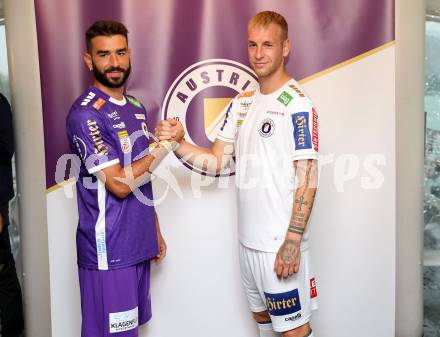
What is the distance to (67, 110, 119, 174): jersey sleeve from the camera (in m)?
1.57

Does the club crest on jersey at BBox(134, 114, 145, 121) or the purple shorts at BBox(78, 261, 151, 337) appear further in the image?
the club crest on jersey at BBox(134, 114, 145, 121)

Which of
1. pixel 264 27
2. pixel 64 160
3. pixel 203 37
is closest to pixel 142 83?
pixel 203 37

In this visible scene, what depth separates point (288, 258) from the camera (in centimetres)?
158

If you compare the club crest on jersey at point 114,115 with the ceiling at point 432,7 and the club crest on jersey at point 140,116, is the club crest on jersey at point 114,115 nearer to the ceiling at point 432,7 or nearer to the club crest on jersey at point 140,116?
the club crest on jersey at point 140,116

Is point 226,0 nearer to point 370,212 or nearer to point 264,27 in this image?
point 264,27

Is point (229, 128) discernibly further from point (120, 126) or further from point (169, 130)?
point (120, 126)

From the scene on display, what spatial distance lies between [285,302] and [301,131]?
23.8 inches

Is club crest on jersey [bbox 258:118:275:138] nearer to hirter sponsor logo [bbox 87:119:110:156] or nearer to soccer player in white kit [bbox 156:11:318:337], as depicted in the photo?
soccer player in white kit [bbox 156:11:318:337]

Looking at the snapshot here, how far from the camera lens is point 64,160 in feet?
6.68

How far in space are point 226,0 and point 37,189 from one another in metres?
1.18

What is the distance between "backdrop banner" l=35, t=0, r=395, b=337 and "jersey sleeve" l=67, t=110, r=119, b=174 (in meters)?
0.48

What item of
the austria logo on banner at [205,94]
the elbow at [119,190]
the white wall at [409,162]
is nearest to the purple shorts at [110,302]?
the elbow at [119,190]

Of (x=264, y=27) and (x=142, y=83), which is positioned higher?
(x=264, y=27)

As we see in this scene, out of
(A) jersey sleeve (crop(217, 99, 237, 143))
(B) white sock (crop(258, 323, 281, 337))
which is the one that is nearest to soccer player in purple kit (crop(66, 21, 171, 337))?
(A) jersey sleeve (crop(217, 99, 237, 143))
